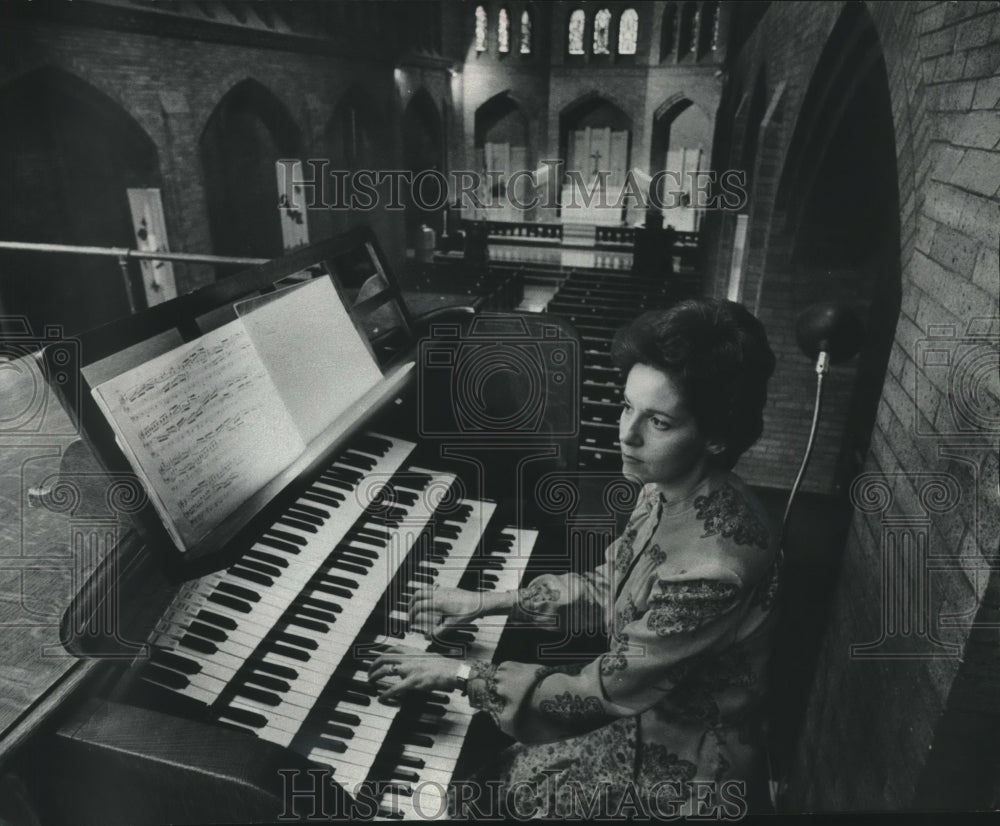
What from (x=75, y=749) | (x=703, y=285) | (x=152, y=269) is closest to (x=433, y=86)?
(x=152, y=269)

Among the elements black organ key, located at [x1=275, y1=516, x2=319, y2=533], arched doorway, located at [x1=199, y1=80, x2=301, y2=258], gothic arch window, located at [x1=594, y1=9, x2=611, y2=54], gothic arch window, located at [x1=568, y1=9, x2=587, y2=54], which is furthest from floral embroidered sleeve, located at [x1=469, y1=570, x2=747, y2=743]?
gothic arch window, located at [x1=568, y1=9, x2=587, y2=54]

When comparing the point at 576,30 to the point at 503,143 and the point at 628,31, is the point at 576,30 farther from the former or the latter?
the point at 503,143

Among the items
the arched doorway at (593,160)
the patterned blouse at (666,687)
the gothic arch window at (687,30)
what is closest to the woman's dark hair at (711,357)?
the patterned blouse at (666,687)

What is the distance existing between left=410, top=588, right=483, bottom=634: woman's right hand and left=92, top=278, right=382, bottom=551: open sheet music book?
506 millimetres

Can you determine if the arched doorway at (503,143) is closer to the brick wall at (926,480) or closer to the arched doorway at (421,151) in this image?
the arched doorway at (421,151)

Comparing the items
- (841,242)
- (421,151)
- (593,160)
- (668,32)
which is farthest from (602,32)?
(593,160)

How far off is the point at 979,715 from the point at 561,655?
1.01 metres

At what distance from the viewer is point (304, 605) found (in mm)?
1645

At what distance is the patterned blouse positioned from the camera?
1.30 m

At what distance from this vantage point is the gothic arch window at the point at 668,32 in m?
8.31

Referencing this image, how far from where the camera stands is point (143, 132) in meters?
7.60

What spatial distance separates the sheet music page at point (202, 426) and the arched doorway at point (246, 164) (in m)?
8.20

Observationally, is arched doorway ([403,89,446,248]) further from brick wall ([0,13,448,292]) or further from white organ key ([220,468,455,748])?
white organ key ([220,468,455,748])

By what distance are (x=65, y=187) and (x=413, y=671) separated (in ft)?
27.1
